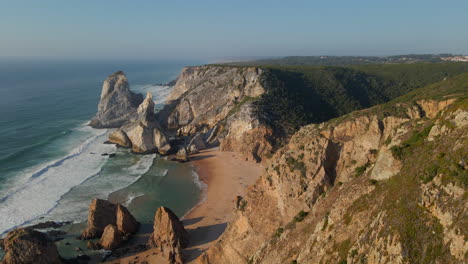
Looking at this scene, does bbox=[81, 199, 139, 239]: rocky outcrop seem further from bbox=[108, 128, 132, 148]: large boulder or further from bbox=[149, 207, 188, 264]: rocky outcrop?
bbox=[108, 128, 132, 148]: large boulder

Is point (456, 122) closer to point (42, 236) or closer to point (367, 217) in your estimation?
point (367, 217)

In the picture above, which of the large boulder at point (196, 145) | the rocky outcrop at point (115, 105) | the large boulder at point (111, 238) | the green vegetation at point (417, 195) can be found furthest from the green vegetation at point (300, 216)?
→ the rocky outcrop at point (115, 105)

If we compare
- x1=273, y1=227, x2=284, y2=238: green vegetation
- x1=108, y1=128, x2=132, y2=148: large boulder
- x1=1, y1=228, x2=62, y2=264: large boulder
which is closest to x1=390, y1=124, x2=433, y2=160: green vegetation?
Answer: x1=273, y1=227, x2=284, y2=238: green vegetation

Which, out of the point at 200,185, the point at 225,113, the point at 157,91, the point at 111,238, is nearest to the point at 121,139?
the point at 225,113

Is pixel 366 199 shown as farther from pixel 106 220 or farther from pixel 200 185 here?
pixel 200 185

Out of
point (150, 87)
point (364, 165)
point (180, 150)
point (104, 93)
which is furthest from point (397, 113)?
point (150, 87)

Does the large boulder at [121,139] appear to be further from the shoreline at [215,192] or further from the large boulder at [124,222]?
the large boulder at [124,222]
